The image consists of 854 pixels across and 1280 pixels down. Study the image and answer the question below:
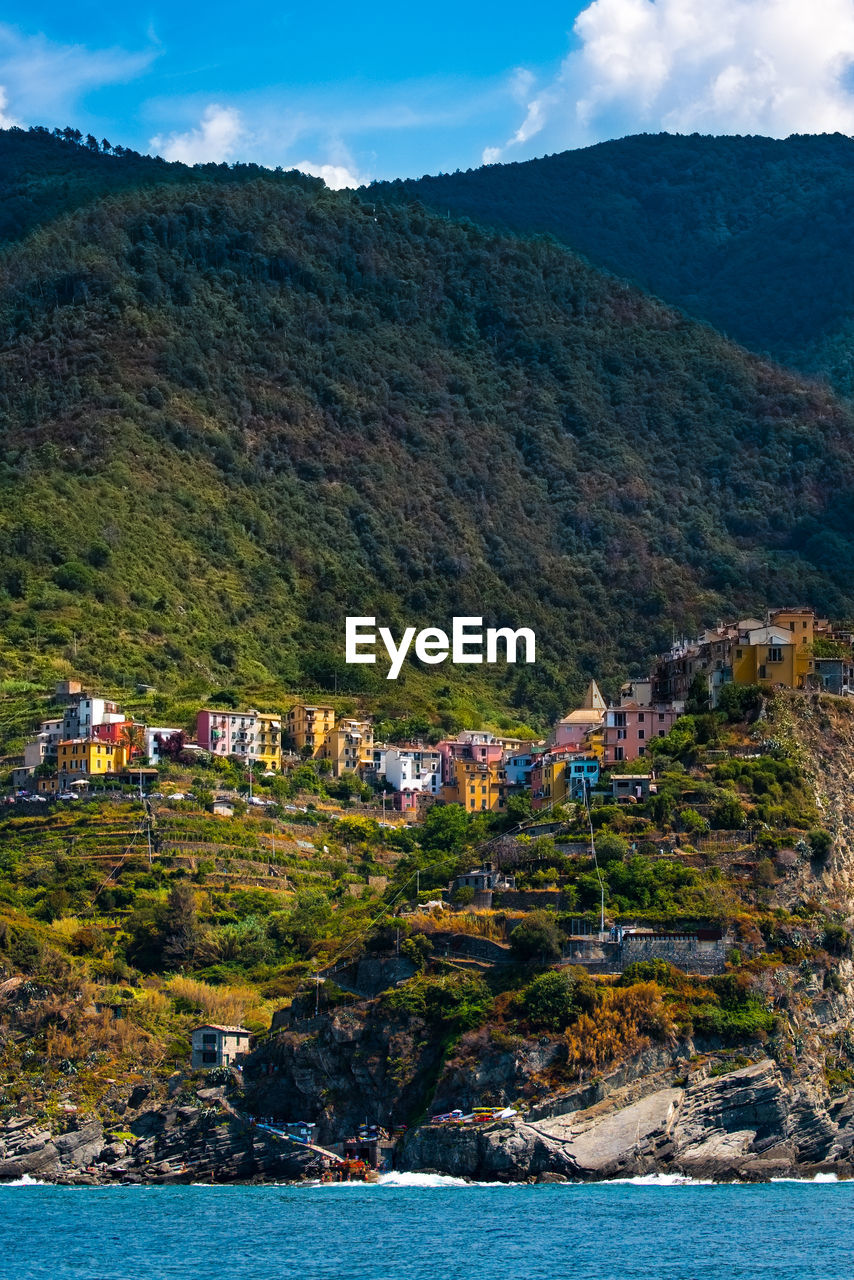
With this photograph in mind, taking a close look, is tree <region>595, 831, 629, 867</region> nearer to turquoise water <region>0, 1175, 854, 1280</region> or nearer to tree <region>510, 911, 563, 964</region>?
tree <region>510, 911, 563, 964</region>

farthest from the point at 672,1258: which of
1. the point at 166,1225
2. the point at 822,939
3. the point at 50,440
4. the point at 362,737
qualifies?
the point at 50,440

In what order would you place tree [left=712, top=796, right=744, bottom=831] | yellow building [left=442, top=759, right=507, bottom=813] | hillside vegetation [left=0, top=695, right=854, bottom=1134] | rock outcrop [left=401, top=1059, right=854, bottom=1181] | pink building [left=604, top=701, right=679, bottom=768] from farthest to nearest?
yellow building [left=442, top=759, right=507, bottom=813], pink building [left=604, top=701, right=679, bottom=768], tree [left=712, top=796, right=744, bottom=831], hillside vegetation [left=0, top=695, right=854, bottom=1134], rock outcrop [left=401, top=1059, right=854, bottom=1181]

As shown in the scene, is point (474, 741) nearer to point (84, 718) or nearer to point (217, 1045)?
point (84, 718)

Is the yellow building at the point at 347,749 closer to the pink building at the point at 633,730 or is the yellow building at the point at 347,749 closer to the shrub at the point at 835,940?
the pink building at the point at 633,730

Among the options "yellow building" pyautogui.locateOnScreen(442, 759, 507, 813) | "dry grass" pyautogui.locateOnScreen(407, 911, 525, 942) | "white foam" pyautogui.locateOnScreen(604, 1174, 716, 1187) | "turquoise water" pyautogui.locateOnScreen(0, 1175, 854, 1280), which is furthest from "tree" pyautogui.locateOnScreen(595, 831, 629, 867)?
"yellow building" pyautogui.locateOnScreen(442, 759, 507, 813)

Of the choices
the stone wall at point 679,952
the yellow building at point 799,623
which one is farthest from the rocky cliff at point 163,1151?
the yellow building at point 799,623

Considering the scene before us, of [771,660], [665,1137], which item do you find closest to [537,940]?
[665,1137]

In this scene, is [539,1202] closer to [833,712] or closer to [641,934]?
[641,934]
